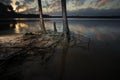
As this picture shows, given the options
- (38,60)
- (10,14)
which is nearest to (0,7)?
(10,14)

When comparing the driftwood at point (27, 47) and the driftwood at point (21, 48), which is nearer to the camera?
the driftwood at point (21, 48)

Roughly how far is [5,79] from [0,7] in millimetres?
106026

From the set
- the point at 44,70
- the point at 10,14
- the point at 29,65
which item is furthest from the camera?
the point at 10,14

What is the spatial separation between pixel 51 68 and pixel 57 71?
0.66 meters

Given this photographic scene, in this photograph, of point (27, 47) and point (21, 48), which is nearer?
point (21, 48)

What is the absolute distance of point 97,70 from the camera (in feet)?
32.5

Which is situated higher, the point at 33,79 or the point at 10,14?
the point at 10,14

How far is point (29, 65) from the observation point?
10.3 m

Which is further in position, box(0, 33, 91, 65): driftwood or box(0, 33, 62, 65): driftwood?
box(0, 33, 91, 65): driftwood

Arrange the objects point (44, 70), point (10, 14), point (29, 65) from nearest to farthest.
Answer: point (44, 70) < point (29, 65) < point (10, 14)

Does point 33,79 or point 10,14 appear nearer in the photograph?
point 33,79

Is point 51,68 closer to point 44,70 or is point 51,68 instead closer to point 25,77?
point 44,70

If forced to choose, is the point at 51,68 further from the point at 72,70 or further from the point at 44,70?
the point at 72,70

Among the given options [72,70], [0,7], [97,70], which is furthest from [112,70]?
[0,7]
